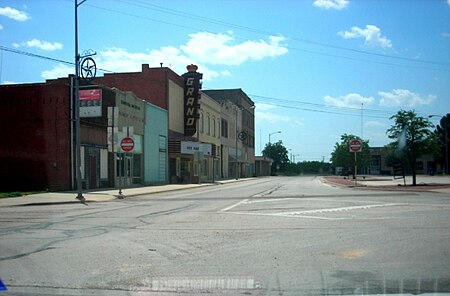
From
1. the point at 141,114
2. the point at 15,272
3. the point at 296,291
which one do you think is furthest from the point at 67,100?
the point at 296,291

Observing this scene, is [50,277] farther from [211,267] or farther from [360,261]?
[360,261]

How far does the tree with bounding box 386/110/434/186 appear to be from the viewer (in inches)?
1380

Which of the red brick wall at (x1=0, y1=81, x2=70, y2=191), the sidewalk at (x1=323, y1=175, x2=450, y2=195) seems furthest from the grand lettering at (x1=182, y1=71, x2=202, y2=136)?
the red brick wall at (x1=0, y1=81, x2=70, y2=191)

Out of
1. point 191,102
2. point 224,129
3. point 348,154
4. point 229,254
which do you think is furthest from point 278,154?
point 229,254

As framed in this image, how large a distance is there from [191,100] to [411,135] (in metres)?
26.6

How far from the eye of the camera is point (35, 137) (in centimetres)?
3084

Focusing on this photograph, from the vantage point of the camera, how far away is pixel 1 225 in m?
14.7

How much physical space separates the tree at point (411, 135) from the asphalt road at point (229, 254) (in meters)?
19.9

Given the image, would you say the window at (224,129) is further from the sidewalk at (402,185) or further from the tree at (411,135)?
the tree at (411,135)

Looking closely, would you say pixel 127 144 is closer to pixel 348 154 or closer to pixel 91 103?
pixel 91 103

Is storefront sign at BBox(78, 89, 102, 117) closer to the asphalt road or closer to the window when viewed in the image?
the asphalt road

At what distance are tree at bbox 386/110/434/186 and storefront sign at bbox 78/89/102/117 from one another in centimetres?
1956

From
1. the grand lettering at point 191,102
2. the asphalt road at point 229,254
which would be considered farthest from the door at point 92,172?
the grand lettering at point 191,102

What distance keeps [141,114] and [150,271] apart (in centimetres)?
3455
